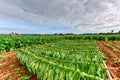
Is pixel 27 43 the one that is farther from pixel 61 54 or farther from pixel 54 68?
pixel 54 68

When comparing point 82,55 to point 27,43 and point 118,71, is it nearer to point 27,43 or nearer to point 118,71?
point 118,71

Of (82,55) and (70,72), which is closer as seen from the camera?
(70,72)

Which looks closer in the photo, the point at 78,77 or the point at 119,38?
the point at 78,77

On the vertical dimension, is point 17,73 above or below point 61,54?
below

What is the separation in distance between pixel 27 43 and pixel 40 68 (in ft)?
58.3

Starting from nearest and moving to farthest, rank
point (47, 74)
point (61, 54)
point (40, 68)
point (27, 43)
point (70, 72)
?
point (70, 72), point (47, 74), point (40, 68), point (61, 54), point (27, 43)

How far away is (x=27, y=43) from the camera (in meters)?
21.8

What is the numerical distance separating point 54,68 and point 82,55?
10.5ft

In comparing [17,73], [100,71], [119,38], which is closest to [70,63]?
[100,71]

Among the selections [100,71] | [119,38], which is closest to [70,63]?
[100,71]

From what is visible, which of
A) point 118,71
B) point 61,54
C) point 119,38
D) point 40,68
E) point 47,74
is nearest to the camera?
point 47,74

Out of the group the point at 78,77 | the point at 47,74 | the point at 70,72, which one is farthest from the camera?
the point at 47,74

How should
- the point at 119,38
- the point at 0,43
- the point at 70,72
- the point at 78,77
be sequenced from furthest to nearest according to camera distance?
the point at 119,38
the point at 0,43
the point at 70,72
the point at 78,77

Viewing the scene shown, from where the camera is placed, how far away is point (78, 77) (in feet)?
10.6
